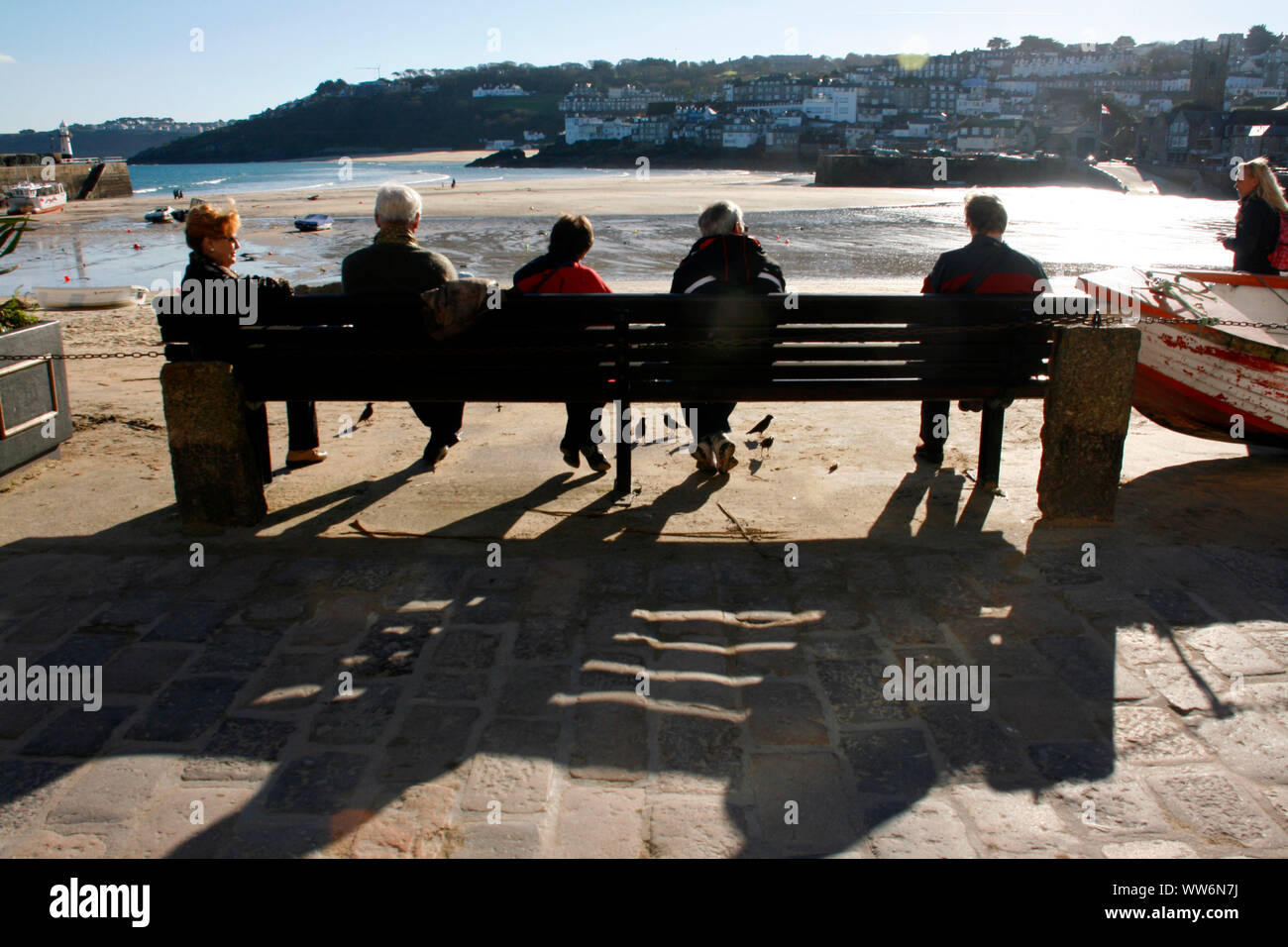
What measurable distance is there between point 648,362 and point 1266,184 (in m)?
5.08

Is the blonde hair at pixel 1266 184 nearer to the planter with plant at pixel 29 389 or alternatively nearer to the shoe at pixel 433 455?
the shoe at pixel 433 455

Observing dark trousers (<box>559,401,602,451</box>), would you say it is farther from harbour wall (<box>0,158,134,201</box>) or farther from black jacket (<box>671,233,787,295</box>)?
harbour wall (<box>0,158,134,201</box>)

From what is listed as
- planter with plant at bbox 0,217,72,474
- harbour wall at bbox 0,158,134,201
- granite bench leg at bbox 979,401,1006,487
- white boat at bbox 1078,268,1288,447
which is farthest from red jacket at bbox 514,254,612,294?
harbour wall at bbox 0,158,134,201

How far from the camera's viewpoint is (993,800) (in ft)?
9.09

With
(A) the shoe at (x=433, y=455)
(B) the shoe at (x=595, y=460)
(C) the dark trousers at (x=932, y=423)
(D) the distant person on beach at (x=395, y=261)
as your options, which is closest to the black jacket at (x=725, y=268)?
(B) the shoe at (x=595, y=460)

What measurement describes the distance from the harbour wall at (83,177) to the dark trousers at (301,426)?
65.0 meters

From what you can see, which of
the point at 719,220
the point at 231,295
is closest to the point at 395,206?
the point at 231,295

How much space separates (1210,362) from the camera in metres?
5.91

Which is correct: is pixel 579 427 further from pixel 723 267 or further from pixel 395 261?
pixel 395 261

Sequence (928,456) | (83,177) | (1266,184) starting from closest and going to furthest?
(928,456), (1266,184), (83,177)

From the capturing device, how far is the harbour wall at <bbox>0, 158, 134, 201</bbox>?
2335 inches

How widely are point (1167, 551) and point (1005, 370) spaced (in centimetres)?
117

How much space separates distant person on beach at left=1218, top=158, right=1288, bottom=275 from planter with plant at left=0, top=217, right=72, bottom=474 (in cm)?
821
